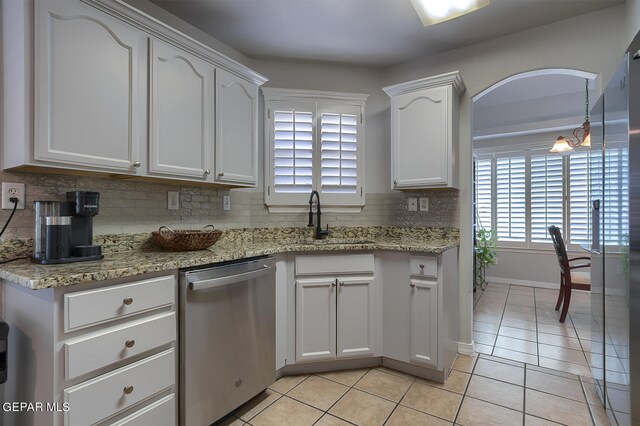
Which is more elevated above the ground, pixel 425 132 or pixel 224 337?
pixel 425 132

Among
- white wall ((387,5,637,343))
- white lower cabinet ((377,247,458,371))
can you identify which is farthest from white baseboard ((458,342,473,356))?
white lower cabinet ((377,247,458,371))

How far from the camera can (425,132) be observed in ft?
8.02

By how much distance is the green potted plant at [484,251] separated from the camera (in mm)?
4590

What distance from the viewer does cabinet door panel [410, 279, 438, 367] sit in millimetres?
2100

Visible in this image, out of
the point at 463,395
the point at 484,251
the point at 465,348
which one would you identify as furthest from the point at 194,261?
the point at 484,251

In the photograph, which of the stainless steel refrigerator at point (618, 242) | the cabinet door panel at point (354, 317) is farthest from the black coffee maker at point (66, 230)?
the stainless steel refrigerator at point (618, 242)

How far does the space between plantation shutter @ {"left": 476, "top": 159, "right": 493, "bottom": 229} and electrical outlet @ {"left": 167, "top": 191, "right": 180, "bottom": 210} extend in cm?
457

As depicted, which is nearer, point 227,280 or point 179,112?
point 227,280

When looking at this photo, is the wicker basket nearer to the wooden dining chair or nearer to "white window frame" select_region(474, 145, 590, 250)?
the wooden dining chair

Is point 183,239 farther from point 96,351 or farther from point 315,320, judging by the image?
point 315,320

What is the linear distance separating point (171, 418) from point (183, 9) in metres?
2.38

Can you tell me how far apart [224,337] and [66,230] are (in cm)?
89

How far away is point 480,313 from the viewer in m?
3.56

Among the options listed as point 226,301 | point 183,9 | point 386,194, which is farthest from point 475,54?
point 226,301
